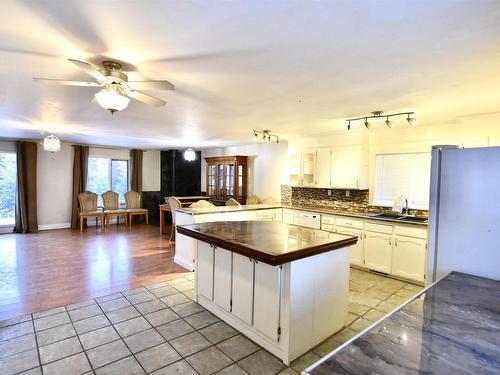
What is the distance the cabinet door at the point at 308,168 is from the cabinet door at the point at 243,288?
3.34 meters

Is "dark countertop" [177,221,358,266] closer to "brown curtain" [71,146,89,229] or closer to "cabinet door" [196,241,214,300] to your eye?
"cabinet door" [196,241,214,300]

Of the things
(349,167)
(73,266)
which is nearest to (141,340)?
(73,266)

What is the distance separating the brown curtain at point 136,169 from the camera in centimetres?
867

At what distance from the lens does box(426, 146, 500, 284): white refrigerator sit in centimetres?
162

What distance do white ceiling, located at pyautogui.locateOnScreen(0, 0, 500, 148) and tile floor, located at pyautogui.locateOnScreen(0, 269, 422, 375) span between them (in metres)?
2.29

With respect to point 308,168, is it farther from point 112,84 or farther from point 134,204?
point 134,204

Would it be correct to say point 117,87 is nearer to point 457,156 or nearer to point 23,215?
point 457,156

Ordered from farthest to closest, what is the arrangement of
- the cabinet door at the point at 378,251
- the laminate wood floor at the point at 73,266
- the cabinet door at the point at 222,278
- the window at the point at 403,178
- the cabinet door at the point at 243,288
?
the window at the point at 403,178 → the cabinet door at the point at 378,251 → the laminate wood floor at the point at 73,266 → the cabinet door at the point at 222,278 → the cabinet door at the point at 243,288

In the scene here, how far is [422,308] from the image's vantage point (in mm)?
1270

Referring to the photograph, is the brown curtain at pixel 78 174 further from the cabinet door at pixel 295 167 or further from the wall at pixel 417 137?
the wall at pixel 417 137

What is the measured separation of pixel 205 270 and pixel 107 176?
21.7 feet

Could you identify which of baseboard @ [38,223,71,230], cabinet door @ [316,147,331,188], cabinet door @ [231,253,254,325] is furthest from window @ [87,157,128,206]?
cabinet door @ [231,253,254,325]

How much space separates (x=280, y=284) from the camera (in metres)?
2.23

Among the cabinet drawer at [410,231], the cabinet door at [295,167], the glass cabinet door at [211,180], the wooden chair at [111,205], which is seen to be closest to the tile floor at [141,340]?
the cabinet drawer at [410,231]
